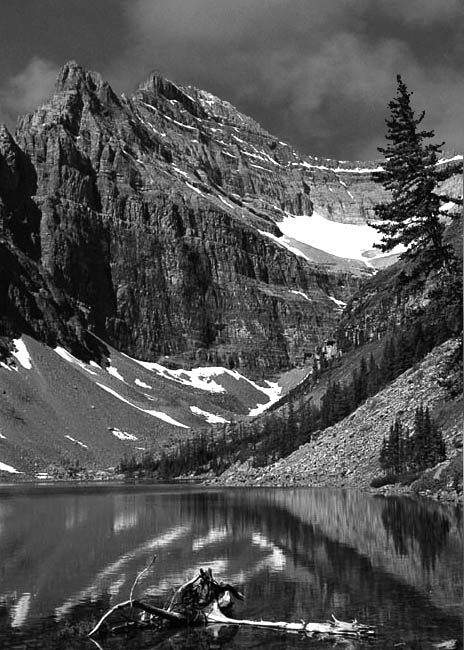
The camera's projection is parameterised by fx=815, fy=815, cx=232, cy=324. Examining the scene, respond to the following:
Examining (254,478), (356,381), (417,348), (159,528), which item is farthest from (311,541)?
(356,381)

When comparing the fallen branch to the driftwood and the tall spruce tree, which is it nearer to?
the driftwood

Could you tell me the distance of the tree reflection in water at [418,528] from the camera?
120 ft

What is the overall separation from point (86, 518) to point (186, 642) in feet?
170

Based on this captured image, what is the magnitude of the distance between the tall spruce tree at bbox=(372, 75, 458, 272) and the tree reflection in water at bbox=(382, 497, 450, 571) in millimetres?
12567

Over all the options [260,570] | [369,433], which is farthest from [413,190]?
[369,433]

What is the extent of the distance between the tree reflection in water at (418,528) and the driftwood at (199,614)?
34.4 feet

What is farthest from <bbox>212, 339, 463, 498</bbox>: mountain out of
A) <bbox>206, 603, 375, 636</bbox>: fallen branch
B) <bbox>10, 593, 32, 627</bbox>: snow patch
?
<bbox>206, 603, 375, 636</bbox>: fallen branch

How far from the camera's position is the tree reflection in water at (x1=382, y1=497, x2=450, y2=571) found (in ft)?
120

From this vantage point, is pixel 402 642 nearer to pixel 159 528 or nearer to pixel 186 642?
pixel 186 642

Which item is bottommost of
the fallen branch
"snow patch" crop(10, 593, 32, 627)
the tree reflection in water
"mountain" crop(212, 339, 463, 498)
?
"snow patch" crop(10, 593, 32, 627)

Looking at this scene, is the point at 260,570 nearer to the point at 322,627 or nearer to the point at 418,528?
the point at 322,627

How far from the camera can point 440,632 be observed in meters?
21.3

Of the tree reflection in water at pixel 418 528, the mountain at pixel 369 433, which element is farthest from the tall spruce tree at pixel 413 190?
the mountain at pixel 369 433

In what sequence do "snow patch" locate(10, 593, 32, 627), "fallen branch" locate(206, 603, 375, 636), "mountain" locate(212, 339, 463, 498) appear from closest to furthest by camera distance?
"fallen branch" locate(206, 603, 375, 636) → "snow patch" locate(10, 593, 32, 627) → "mountain" locate(212, 339, 463, 498)
